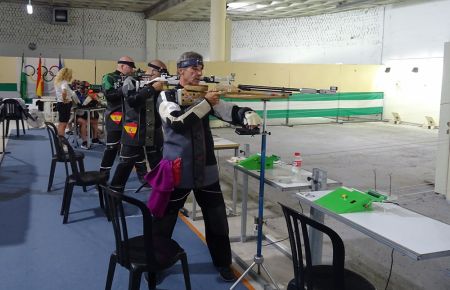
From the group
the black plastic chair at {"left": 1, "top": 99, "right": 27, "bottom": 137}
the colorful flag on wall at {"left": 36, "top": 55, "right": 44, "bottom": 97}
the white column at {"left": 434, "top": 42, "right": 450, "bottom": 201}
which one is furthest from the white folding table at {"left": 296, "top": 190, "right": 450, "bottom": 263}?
the colorful flag on wall at {"left": 36, "top": 55, "right": 44, "bottom": 97}

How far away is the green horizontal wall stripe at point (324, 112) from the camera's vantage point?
12164 millimetres

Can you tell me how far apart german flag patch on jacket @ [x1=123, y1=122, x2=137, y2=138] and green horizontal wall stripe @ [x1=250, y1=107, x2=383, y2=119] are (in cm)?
832

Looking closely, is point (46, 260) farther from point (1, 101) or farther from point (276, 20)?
point (276, 20)

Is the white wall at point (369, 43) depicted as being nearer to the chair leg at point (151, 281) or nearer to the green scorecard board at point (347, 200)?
the green scorecard board at point (347, 200)

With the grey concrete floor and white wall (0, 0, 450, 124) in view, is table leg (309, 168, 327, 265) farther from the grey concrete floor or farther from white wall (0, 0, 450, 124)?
white wall (0, 0, 450, 124)

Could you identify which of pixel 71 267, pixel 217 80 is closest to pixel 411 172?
pixel 217 80

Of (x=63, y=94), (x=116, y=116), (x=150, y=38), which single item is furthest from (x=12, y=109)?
(x=150, y=38)

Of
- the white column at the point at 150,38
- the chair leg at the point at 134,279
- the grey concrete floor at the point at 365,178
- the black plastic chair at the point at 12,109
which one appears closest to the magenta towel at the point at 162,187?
the chair leg at the point at 134,279

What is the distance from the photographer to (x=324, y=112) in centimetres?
1279

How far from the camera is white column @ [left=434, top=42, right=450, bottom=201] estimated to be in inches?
193

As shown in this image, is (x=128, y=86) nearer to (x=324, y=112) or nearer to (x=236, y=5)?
(x=324, y=112)

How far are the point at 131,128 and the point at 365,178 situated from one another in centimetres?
340

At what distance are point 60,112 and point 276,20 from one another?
11.0m

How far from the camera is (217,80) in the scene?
126 inches
